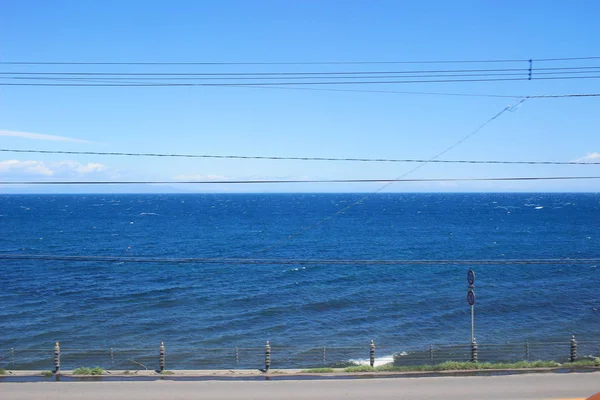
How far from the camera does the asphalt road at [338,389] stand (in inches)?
559

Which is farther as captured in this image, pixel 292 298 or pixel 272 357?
pixel 292 298

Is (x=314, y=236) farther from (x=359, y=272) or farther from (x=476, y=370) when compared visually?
(x=476, y=370)

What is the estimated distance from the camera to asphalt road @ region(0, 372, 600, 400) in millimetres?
14203

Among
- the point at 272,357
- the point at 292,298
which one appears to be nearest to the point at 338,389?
the point at 272,357

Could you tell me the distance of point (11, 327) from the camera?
3219 centimetres

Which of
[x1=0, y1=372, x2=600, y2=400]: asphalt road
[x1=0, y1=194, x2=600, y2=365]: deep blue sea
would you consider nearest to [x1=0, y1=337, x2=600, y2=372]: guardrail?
[x1=0, y1=194, x2=600, y2=365]: deep blue sea

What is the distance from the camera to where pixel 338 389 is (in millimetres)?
15008

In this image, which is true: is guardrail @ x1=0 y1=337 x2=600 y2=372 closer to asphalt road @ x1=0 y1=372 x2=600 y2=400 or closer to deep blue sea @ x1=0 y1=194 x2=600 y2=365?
deep blue sea @ x1=0 y1=194 x2=600 y2=365

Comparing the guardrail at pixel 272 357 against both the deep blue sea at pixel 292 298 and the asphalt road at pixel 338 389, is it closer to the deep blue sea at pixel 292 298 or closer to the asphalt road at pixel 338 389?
the deep blue sea at pixel 292 298

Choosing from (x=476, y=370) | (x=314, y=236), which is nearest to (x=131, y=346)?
(x=476, y=370)

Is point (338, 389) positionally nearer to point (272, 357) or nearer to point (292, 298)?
point (272, 357)

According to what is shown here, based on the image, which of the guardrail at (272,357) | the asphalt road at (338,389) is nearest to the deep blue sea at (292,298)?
the guardrail at (272,357)

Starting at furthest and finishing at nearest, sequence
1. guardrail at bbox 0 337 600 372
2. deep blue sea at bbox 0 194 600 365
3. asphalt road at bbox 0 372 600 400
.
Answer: deep blue sea at bbox 0 194 600 365 → guardrail at bbox 0 337 600 372 → asphalt road at bbox 0 372 600 400

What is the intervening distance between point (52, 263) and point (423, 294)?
38.8 meters
